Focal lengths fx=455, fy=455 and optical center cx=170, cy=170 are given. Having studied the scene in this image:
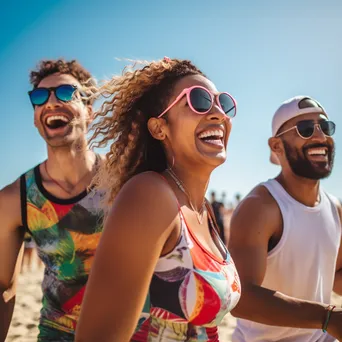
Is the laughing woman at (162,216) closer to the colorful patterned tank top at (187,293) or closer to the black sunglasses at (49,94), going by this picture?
the colorful patterned tank top at (187,293)

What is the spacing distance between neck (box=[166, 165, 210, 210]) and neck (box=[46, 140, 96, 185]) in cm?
149

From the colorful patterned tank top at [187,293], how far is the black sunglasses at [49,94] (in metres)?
2.15

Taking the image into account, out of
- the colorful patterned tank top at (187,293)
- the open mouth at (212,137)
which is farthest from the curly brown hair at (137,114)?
the colorful patterned tank top at (187,293)

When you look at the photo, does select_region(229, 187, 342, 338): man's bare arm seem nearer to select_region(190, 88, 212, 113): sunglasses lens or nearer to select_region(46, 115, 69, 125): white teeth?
select_region(190, 88, 212, 113): sunglasses lens

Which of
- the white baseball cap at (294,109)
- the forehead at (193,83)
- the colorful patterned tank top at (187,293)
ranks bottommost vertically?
the colorful patterned tank top at (187,293)

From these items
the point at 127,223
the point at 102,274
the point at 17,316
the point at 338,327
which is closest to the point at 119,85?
the point at 127,223

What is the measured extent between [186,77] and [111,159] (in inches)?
22.6

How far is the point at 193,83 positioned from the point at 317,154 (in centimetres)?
178

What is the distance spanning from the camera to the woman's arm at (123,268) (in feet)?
5.13

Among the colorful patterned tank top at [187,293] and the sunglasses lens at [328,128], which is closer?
the colorful patterned tank top at [187,293]

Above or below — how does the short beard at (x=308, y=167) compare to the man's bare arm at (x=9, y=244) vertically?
above

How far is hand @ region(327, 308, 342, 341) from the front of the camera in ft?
7.98

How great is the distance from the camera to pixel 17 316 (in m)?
7.37

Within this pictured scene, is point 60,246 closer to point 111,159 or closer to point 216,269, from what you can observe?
point 111,159
